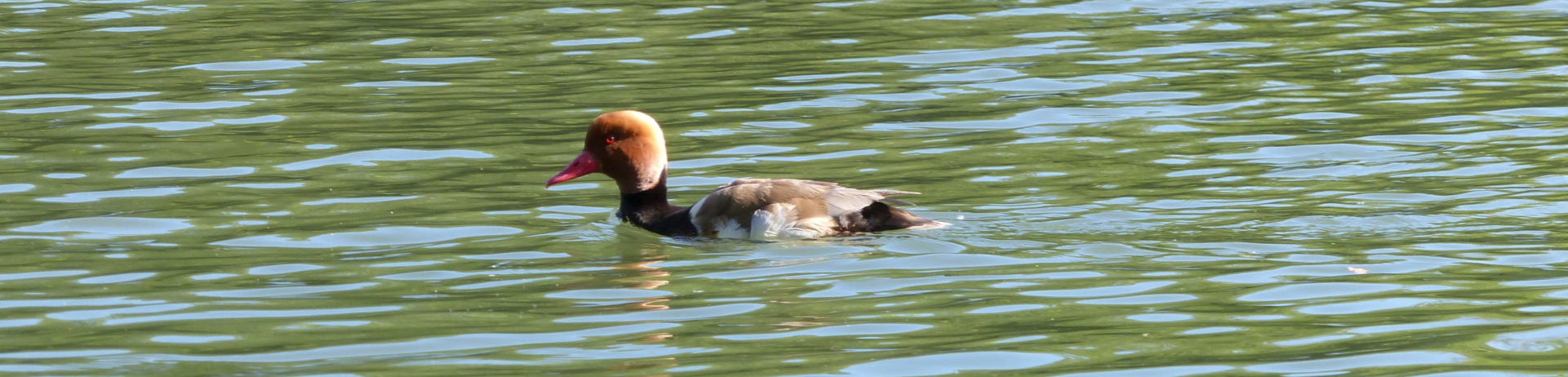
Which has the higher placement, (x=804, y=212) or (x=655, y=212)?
(x=804, y=212)

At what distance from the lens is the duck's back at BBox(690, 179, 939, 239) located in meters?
9.26

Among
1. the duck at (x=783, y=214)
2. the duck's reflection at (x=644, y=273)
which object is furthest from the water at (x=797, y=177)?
the duck at (x=783, y=214)

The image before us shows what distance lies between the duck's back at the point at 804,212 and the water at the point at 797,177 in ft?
0.50

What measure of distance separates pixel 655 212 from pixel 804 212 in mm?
960

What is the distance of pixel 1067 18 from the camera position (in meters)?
17.0

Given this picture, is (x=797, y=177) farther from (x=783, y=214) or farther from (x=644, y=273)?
(x=644, y=273)

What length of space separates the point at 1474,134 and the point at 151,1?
1173 cm

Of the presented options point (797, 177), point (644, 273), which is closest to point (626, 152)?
point (797, 177)

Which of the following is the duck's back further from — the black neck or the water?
the black neck

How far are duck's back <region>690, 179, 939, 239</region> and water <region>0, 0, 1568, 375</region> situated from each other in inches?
6.0

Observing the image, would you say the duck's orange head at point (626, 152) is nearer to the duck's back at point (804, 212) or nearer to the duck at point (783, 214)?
the duck at point (783, 214)

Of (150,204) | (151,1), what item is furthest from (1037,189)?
(151,1)

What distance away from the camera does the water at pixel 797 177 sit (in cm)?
718

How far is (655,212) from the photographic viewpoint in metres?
9.93
